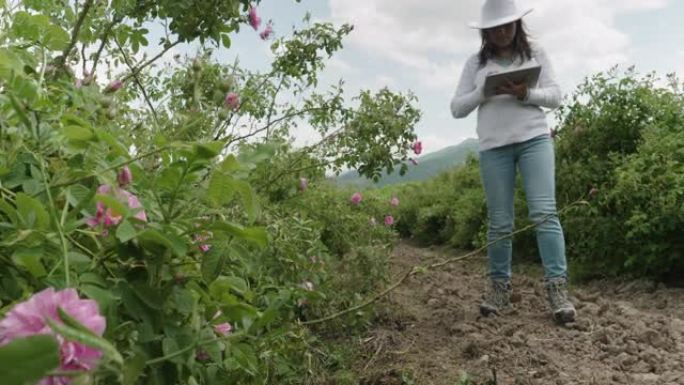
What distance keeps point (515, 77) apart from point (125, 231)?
8.50 feet

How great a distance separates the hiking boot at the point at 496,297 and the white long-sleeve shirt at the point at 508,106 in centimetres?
69

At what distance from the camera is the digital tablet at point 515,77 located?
3.10 metres

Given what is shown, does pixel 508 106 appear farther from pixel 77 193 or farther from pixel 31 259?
pixel 31 259

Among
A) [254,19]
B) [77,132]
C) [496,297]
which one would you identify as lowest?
[496,297]

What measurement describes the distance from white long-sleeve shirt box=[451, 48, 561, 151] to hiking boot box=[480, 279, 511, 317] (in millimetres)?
686

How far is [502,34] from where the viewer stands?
10.9 ft

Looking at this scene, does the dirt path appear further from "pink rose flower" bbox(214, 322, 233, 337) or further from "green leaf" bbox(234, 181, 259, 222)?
"green leaf" bbox(234, 181, 259, 222)

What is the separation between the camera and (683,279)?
4.55 meters

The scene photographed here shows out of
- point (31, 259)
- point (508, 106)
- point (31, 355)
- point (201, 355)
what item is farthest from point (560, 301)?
point (31, 355)

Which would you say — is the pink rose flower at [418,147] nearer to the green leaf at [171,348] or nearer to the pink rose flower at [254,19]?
the pink rose flower at [254,19]

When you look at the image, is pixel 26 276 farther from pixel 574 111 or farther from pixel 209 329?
pixel 574 111

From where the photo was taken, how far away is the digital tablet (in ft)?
10.2

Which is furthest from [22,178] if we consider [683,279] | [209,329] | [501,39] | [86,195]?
[683,279]

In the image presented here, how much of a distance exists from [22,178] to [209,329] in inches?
13.9
